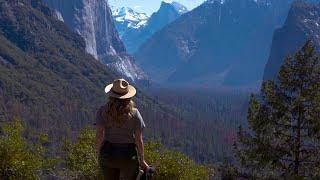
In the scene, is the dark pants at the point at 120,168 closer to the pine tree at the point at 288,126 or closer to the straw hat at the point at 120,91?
the straw hat at the point at 120,91

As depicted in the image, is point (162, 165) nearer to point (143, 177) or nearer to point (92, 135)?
point (92, 135)

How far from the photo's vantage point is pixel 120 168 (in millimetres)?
14195

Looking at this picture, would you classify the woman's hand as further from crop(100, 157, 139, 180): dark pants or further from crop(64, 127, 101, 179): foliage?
crop(64, 127, 101, 179): foliage

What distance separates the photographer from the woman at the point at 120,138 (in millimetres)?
14094

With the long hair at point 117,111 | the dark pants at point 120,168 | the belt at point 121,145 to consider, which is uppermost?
the long hair at point 117,111

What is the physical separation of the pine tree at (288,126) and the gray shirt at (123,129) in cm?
1595

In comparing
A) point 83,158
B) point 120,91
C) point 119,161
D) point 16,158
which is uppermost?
point 120,91

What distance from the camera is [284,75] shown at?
31.5m

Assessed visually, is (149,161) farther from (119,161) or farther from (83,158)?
(119,161)

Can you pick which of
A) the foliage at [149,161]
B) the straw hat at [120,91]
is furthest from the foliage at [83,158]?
the straw hat at [120,91]

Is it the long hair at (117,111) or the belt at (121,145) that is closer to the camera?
the long hair at (117,111)

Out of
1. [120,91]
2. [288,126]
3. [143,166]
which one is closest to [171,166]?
[288,126]

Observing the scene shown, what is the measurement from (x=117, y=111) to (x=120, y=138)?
69 cm

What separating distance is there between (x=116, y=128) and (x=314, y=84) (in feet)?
62.0
